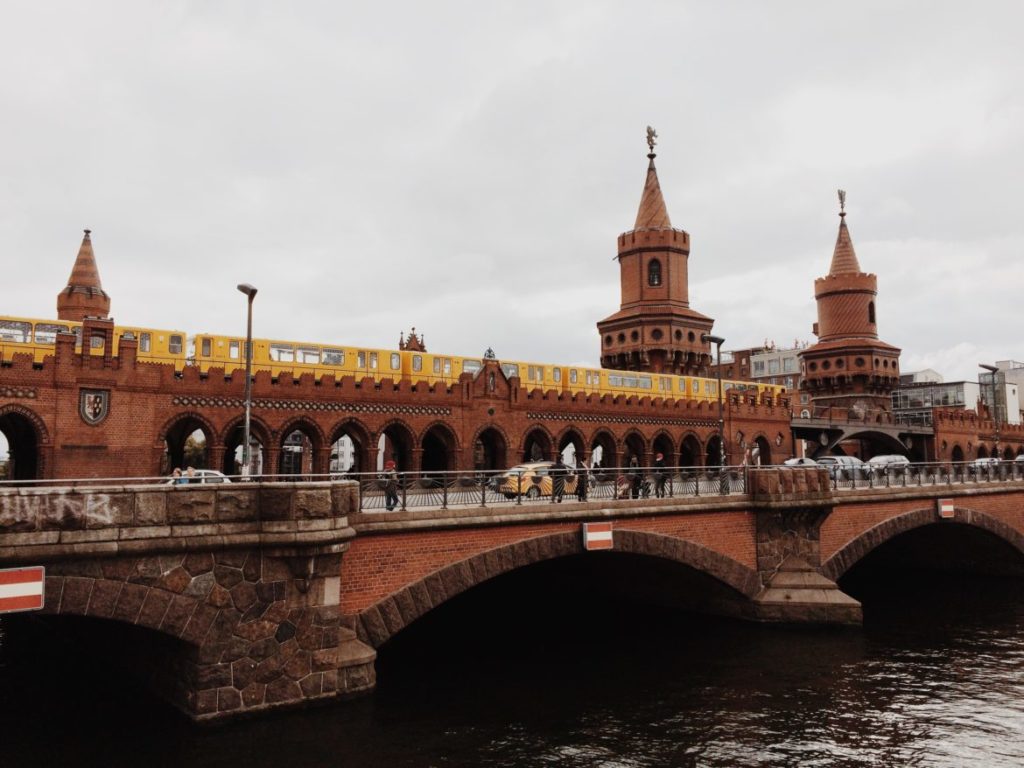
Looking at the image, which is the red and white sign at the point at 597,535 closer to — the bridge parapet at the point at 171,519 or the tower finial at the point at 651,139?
the bridge parapet at the point at 171,519

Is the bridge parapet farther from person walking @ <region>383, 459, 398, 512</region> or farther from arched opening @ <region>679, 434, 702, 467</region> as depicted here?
arched opening @ <region>679, 434, 702, 467</region>

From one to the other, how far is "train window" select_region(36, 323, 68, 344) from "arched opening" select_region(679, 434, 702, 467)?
114 feet

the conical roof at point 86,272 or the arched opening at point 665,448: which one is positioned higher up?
the conical roof at point 86,272

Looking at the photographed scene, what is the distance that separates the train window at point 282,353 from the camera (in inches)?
1425

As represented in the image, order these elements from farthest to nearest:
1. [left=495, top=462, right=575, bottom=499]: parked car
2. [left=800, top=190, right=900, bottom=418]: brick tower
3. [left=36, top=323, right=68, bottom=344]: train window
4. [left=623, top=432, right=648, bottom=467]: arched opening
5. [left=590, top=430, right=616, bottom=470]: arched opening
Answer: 1. [left=800, top=190, right=900, bottom=418]: brick tower
2. [left=623, top=432, right=648, bottom=467]: arched opening
3. [left=590, top=430, right=616, bottom=470]: arched opening
4. [left=36, top=323, right=68, bottom=344]: train window
5. [left=495, top=462, right=575, bottom=499]: parked car

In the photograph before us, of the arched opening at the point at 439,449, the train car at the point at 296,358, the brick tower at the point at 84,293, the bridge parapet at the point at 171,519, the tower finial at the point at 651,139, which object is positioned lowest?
the bridge parapet at the point at 171,519

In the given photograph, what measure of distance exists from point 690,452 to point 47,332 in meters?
37.3

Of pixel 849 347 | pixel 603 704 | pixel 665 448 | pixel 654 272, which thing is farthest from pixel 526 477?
pixel 849 347

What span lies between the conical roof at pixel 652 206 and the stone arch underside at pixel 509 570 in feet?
142

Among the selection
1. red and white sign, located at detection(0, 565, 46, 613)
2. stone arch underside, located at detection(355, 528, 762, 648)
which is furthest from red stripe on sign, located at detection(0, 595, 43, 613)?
stone arch underside, located at detection(355, 528, 762, 648)

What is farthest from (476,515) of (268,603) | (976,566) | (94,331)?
(976,566)

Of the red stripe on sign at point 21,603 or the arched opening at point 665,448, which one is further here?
the arched opening at point 665,448

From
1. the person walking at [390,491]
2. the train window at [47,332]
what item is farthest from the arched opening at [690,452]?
the person walking at [390,491]

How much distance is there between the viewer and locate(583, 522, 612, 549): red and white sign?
737 inches
